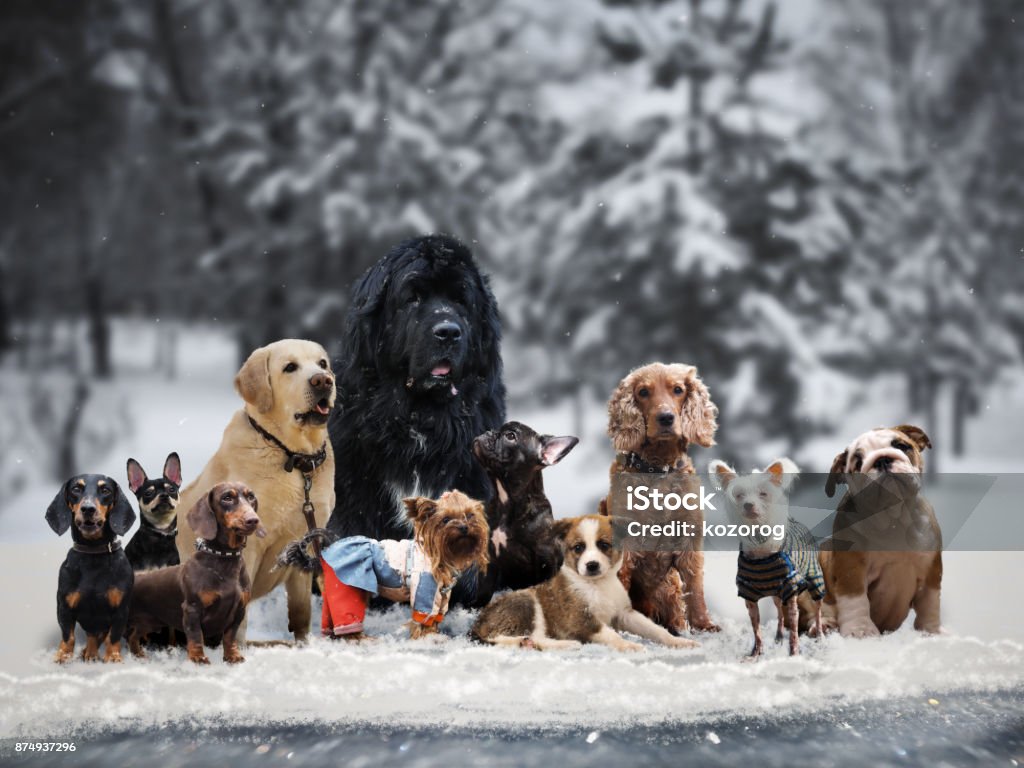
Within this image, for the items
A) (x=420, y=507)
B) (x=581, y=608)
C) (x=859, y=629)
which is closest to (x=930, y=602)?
(x=859, y=629)

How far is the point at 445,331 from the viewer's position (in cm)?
346

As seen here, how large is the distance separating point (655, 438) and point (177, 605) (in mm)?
1402

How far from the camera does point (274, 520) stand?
321 centimetres

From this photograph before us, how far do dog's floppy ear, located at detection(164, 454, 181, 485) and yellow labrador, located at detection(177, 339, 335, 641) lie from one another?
8cm

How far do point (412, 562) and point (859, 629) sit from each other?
1.30 meters

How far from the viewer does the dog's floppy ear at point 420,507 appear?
10.4ft

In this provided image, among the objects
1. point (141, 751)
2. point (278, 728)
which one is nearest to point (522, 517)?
point (278, 728)

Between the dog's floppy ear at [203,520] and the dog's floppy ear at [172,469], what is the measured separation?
0.90 feet

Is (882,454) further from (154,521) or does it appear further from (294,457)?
(154,521)

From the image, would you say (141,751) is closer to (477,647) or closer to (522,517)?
(477,647)

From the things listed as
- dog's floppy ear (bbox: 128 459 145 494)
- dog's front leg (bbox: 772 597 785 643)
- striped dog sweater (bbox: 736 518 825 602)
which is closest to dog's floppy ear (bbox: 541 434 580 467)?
striped dog sweater (bbox: 736 518 825 602)

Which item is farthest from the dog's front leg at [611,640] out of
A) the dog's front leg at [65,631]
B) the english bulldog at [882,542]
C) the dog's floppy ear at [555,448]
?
the dog's front leg at [65,631]

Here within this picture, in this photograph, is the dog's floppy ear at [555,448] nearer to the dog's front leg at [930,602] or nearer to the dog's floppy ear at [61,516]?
the dog's front leg at [930,602]

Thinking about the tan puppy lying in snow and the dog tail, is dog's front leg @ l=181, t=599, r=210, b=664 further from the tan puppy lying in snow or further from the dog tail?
the tan puppy lying in snow
